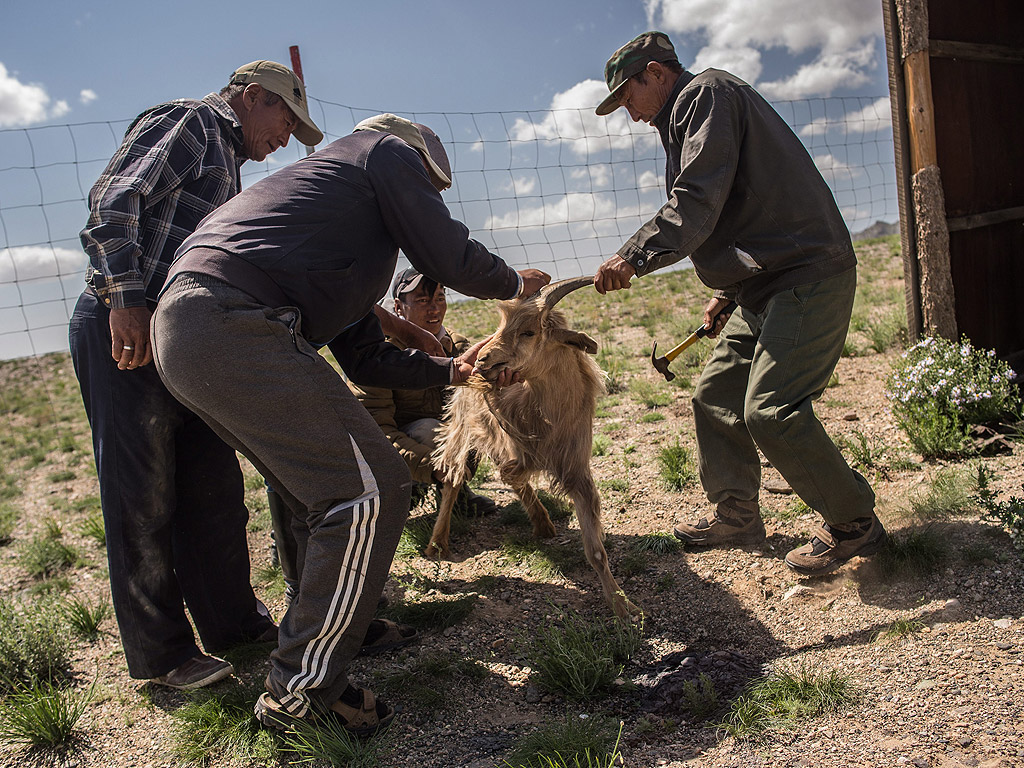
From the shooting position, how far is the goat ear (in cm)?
435

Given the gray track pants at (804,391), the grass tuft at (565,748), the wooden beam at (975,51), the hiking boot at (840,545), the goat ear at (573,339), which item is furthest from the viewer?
the wooden beam at (975,51)

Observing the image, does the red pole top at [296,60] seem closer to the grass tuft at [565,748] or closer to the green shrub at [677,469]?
the green shrub at [677,469]

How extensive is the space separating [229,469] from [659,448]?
143 inches

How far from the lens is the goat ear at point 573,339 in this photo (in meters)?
4.35

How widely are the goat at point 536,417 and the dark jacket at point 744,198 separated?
669 mm

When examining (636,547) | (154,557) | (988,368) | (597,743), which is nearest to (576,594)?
(636,547)

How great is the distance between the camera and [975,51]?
5.92 meters

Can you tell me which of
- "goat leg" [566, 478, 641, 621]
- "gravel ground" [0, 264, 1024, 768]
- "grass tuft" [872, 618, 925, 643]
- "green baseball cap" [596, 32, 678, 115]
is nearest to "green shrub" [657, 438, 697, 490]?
"gravel ground" [0, 264, 1024, 768]

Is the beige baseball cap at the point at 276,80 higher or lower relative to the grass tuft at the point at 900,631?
higher

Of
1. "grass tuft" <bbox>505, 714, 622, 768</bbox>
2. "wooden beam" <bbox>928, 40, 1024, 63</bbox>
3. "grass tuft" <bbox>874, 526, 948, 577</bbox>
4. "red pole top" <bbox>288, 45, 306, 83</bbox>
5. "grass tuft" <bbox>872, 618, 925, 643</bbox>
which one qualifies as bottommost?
"grass tuft" <bbox>872, 618, 925, 643</bbox>

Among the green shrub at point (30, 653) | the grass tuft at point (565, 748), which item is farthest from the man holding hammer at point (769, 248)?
the green shrub at point (30, 653)

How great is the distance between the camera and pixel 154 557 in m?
3.64

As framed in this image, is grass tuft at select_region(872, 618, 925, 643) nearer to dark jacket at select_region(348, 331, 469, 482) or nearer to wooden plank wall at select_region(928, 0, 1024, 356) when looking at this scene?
dark jacket at select_region(348, 331, 469, 482)

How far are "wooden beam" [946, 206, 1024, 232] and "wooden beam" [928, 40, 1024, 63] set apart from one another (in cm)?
125
